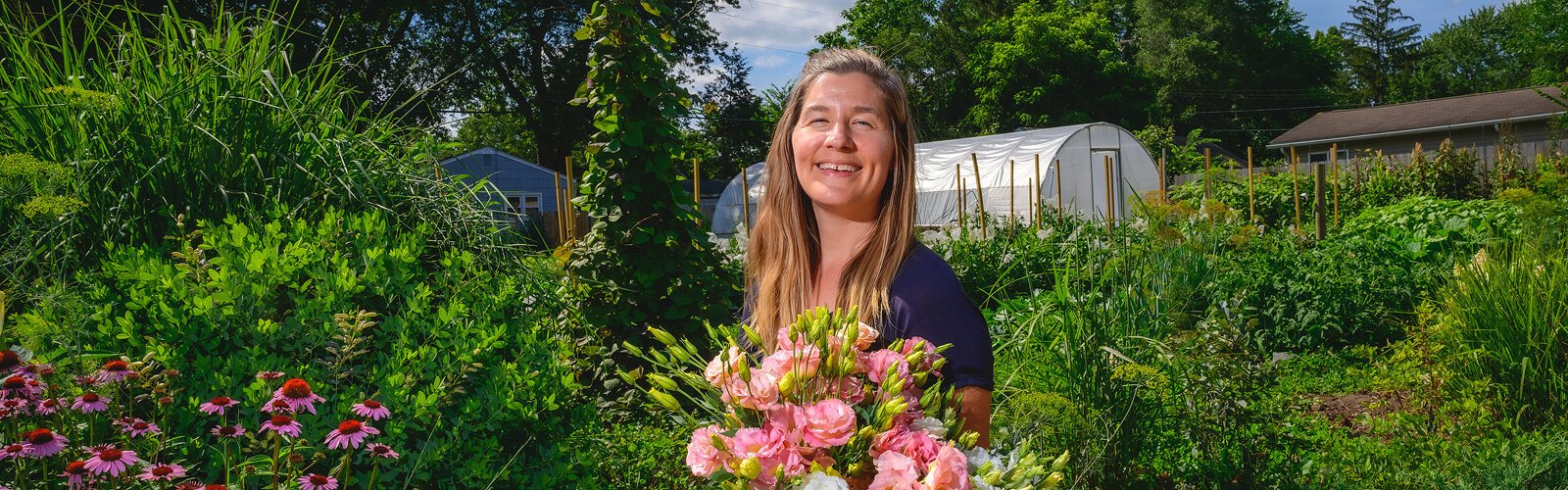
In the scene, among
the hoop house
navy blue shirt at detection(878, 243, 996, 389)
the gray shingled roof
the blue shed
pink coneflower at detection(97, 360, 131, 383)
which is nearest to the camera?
pink coneflower at detection(97, 360, 131, 383)

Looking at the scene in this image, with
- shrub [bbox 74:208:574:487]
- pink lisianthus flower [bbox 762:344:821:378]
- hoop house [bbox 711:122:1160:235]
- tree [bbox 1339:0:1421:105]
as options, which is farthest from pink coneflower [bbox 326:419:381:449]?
tree [bbox 1339:0:1421:105]

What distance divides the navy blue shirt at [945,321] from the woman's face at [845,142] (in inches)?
8.9

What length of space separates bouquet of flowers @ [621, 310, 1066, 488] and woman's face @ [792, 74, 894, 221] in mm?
571

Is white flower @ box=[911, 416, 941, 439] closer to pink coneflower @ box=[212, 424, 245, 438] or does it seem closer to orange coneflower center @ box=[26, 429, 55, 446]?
pink coneflower @ box=[212, 424, 245, 438]

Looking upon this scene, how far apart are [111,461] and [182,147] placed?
0.78m

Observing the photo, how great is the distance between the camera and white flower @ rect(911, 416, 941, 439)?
134 cm

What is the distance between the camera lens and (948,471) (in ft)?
3.97

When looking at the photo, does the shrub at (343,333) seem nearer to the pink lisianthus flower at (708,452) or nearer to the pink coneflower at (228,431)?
the pink coneflower at (228,431)

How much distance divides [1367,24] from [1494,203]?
2319 inches

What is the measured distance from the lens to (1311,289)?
6.87 meters

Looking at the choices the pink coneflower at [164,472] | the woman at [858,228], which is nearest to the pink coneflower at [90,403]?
the pink coneflower at [164,472]

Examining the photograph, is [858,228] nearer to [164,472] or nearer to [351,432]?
[351,432]

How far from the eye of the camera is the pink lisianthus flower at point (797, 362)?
52.3 inches

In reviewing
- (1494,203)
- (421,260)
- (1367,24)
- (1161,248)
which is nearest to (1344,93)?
(1367,24)
